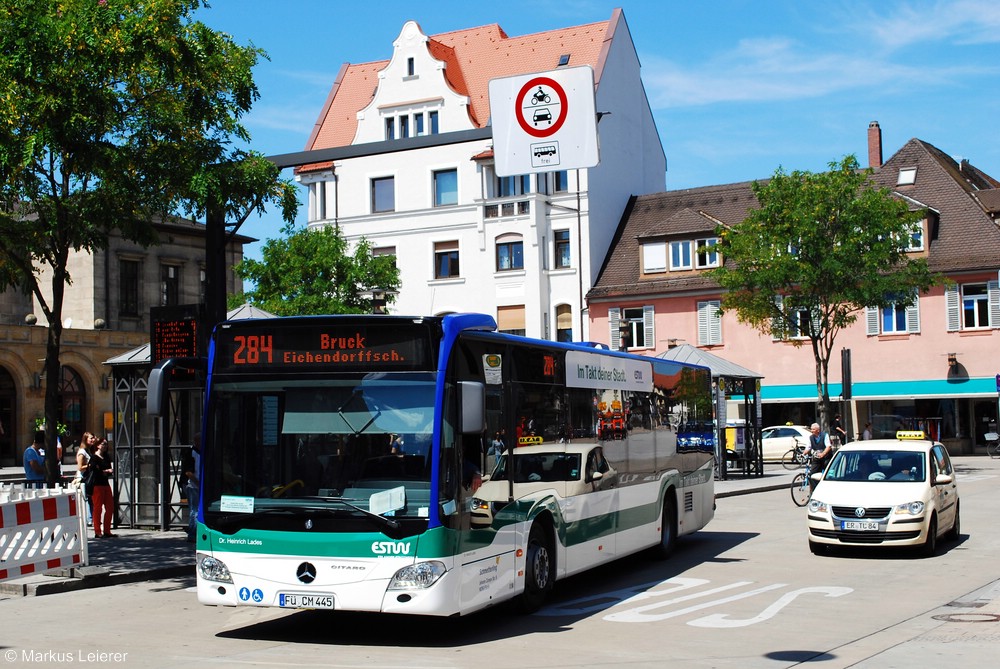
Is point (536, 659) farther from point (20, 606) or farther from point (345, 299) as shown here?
point (345, 299)

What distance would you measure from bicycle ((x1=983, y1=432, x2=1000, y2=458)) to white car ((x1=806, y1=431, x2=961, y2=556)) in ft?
105

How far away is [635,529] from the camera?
49.8 ft

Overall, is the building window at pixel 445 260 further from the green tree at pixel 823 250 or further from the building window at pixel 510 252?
the green tree at pixel 823 250

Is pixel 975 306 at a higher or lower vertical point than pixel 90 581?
higher

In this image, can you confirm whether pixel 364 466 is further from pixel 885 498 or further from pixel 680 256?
pixel 680 256

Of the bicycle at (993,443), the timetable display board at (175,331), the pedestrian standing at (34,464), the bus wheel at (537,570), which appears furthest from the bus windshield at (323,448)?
the bicycle at (993,443)

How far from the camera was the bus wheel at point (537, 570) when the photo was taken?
1170cm

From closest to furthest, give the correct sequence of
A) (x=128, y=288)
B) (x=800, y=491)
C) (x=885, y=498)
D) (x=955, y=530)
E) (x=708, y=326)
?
(x=885, y=498)
(x=955, y=530)
(x=800, y=491)
(x=708, y=326)
(x=128, y=288)

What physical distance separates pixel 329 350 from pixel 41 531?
548 cm

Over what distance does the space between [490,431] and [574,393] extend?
2.43 m

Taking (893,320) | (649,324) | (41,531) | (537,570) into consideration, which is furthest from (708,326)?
(537,570)

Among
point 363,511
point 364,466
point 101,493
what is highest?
point 364,466

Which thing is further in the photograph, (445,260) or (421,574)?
(445,260)

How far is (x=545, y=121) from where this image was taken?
12.7 meters
